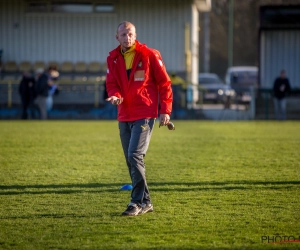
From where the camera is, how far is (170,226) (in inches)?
270

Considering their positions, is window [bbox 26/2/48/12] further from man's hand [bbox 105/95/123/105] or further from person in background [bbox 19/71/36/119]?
man's hand [bbox 105/95/123/105]

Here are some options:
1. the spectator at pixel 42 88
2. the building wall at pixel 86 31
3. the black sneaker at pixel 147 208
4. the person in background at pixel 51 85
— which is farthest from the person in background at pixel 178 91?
the black sneaker at pixel 147 208

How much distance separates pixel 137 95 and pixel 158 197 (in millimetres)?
1667

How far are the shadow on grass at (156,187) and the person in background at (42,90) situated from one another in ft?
57.9

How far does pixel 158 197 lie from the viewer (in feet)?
28.5

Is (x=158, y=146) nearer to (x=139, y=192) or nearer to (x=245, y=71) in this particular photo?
(x=139, y=192)

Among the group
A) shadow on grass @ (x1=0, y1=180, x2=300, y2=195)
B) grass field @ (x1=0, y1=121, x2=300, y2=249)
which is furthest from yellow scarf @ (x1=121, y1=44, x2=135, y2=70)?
shadow on grass @ (x1=0, y1=180, x2=300, y2=195)

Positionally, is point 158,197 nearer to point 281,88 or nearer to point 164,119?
point 164,119

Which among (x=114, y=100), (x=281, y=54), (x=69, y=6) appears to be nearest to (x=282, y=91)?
(x=281, y=54)

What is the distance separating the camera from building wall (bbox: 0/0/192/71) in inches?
1328

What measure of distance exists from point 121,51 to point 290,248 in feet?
9.30

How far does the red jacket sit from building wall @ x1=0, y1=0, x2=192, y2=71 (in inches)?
1027

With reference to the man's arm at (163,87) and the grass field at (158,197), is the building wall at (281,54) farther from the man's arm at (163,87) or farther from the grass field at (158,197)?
the man's arm at (163,87)

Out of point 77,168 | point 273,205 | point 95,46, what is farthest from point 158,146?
point 95,46
